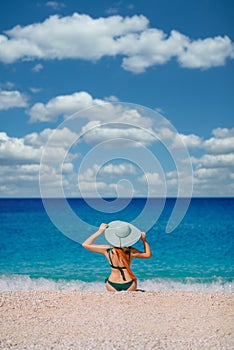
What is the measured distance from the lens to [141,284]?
1401 cm

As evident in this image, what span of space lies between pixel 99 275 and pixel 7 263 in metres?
5.37

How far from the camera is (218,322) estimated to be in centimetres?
642

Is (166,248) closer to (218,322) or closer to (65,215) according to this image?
(218,322)

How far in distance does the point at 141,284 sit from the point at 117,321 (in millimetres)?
7763

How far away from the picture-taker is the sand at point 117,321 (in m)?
5.62

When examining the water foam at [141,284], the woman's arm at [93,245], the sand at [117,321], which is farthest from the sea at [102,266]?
the sand at [117,321]

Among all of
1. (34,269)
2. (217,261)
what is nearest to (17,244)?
(34,269)

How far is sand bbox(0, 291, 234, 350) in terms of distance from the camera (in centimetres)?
562

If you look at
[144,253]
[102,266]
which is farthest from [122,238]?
[102,266]

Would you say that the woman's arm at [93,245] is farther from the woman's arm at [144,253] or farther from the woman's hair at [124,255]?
the woman's arm at [144,253]

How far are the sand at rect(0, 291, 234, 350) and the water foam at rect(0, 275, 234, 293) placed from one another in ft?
18.2

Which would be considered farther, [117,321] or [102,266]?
[102,266]

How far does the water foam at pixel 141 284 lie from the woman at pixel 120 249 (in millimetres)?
5325

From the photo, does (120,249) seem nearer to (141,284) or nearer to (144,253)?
(144,253)
